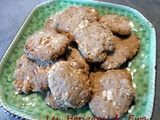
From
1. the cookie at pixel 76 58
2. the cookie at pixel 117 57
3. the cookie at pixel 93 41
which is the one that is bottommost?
the cookie at pixel 117 57

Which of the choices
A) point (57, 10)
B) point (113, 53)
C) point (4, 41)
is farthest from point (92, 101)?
point (4, 41)

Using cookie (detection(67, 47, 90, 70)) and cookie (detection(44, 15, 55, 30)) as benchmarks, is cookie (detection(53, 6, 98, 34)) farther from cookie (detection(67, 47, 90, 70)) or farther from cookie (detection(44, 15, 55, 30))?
cookie (detection(67, 47, 90, 70))

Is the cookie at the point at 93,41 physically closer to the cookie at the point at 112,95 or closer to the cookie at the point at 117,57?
the cookie at the point at 117,57

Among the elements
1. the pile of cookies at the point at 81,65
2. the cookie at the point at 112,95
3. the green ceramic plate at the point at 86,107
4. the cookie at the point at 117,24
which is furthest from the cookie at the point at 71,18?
the cookie at the point at 112,95

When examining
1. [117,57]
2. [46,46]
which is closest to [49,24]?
[46,46]

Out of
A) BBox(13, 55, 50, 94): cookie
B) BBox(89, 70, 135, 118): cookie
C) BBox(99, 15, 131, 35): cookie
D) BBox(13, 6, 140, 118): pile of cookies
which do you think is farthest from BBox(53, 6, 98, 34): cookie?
BBox(89, 70, 135, 118): cookie
